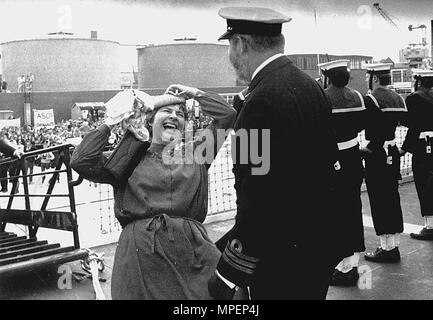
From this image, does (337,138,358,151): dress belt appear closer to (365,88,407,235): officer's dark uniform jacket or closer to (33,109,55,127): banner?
(365,88,407,235): officer's dark uniform jacket

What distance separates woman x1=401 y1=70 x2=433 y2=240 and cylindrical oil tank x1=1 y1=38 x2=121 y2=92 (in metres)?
40.7

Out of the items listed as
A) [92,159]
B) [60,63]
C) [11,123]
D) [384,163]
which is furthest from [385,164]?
[60,63]

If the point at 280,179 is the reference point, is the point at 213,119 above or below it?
above

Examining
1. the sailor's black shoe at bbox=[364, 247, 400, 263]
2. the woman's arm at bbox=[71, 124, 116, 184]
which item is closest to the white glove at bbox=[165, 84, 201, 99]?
the woman's arm at bbox=[71, 124, 116, 184]

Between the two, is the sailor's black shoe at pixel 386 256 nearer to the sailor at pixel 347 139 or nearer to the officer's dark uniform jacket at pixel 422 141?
the sailor at pixel 347 139

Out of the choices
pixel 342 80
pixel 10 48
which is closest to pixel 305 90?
pixel 342 80

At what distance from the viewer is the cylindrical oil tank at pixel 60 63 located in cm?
4269

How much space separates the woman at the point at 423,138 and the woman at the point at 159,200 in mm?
3253

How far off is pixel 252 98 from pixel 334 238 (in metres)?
0.73

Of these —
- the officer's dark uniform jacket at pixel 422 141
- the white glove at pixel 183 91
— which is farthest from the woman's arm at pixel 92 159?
the officer's dark uniform jacket at pixel 422 141

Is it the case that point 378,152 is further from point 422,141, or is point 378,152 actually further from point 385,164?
point 422,141

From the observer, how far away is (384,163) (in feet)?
15.4

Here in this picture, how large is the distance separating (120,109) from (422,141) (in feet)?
12.8
